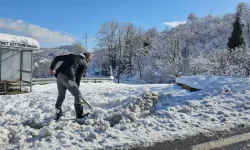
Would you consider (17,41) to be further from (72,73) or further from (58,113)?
(72,73)

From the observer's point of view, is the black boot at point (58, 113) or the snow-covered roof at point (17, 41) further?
the snow-covered roof at point (17, 41)

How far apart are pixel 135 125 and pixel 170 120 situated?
2.62ft

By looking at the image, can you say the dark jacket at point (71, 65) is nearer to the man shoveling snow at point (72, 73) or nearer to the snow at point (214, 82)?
the man shoveling snow at point (72, 73)

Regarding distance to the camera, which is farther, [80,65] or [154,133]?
[80,65]

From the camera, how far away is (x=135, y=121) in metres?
5.75

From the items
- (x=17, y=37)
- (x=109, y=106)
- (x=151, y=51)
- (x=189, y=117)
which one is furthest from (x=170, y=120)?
(x=151, y=51)

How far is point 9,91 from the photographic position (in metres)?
14.0

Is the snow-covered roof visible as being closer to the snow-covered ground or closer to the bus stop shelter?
the bus stop shelter

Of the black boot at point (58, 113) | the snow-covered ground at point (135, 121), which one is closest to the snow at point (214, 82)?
the snow-covered ground at point (135, 121)

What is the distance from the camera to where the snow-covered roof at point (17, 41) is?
1282 cm

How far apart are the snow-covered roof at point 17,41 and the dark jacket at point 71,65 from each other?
24.9ft

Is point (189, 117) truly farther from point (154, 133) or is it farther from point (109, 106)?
point (109, 106)

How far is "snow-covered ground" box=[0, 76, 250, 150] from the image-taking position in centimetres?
461

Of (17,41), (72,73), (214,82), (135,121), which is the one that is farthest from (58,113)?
(17,41)
